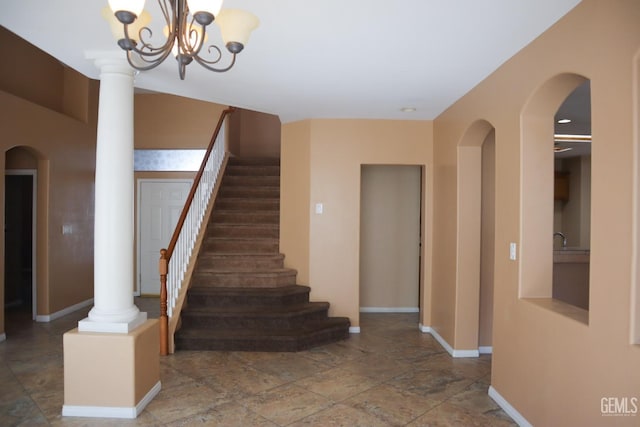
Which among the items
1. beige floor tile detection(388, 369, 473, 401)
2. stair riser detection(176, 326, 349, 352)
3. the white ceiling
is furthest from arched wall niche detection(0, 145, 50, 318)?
beige floor tile detection(388, 369, 473, 401)

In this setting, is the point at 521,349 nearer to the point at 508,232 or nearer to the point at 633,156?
the point at 508,232

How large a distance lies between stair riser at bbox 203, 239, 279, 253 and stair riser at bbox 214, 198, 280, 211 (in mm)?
751

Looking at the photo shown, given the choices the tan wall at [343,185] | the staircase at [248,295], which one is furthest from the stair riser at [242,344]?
the tan wall at [343,185]

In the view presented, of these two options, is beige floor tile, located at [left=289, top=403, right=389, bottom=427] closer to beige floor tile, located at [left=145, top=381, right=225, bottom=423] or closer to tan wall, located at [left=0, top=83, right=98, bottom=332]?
beige floor tile, located at [left=145, top=381, right=225, bottom=423]

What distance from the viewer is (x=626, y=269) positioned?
6.11 ft

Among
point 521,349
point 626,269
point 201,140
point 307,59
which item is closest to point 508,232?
point 521,349

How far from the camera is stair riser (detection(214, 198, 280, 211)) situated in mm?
6074

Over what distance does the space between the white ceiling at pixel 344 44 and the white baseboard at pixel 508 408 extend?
→ 249cm

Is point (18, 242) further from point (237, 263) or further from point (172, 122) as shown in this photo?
point (237, 263)

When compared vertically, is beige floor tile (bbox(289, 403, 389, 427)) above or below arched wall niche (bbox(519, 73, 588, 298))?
below

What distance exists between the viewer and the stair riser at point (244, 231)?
5664 mm

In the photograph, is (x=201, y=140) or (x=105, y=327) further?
(x=201, y=140)

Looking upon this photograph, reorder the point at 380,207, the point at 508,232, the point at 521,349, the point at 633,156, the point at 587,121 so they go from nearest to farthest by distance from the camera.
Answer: the point at 633,156, the point at 521,349, the point at 508,232, the point at 587,121, the point at 380,207

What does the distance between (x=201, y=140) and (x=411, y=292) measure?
412 centimetres
